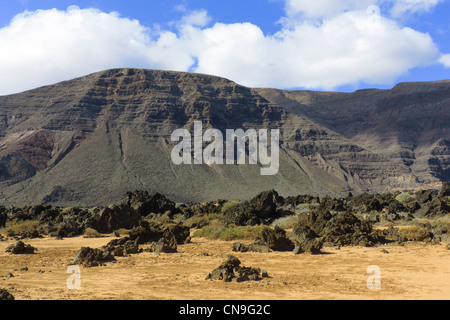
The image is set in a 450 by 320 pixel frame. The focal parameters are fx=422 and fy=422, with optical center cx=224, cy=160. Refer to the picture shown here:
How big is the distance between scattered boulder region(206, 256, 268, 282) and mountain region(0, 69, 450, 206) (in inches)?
2568

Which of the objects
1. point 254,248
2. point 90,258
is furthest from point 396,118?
point 90,258

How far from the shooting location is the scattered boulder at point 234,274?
10117mm

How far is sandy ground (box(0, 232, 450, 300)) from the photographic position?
8.62m

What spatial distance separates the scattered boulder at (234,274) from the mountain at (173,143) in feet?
214

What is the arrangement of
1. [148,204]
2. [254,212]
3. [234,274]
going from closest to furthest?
1. [234,274]
2. [254,212]
3. [148,204]

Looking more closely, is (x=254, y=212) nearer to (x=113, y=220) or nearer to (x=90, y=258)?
(x=113, y=220)

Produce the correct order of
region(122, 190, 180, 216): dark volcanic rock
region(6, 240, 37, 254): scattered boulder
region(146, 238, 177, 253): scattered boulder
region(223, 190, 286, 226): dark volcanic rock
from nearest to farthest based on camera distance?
region(6, 240, 37, 254): scattered boulder
region(146, 238, 177, 253): scattered boulder
region(223, 190, 286, 226): dark volcanic rock
region(122, 190, 180, 216): dark volcanic rock

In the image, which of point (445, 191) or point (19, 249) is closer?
point (19, 249)

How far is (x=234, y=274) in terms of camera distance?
10320mm

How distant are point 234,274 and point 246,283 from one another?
1.92 ft

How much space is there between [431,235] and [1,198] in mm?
73020

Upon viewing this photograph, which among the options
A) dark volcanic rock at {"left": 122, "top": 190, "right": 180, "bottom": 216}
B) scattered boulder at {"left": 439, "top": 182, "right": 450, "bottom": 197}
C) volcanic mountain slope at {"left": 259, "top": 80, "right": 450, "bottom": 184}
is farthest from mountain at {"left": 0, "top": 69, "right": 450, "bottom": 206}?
scattered boulder at {"left": 439, "top": 182, "right": 450, "bottom": 197}

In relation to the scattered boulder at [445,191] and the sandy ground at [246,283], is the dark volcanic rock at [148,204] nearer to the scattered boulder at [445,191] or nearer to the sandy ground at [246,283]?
the sandy ground at [246,283]

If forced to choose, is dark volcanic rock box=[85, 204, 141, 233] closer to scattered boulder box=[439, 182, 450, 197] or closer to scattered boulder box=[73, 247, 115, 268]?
scattered boulder box=[73, 247, 115, 268]
